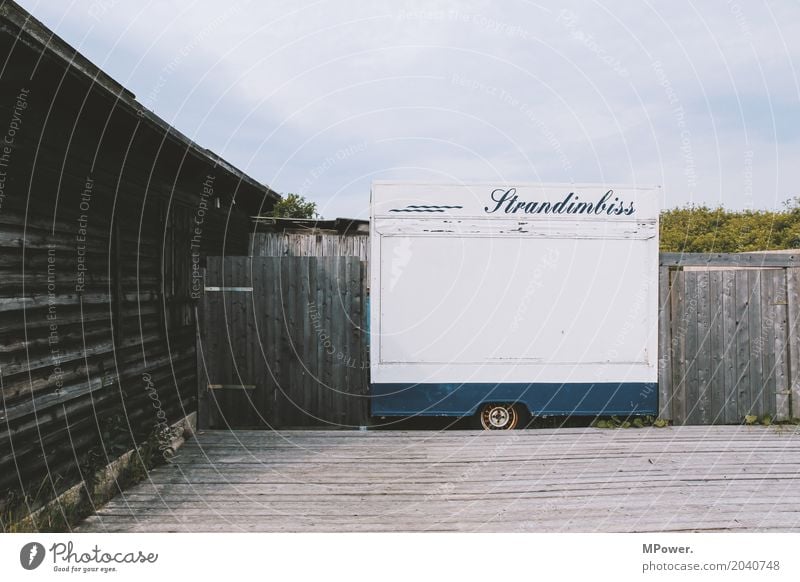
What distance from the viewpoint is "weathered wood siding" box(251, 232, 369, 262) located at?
42.6ft

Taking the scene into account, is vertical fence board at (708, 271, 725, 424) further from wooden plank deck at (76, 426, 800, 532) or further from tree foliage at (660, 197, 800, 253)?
tree foliage at (660, 197, 800, 253)

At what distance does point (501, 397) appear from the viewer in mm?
7426

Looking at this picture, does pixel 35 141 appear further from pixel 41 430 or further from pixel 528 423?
pixel 528 423

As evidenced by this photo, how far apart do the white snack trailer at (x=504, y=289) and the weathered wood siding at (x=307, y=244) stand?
6004 mm

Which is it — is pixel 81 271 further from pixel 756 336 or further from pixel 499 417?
pixel 756 336

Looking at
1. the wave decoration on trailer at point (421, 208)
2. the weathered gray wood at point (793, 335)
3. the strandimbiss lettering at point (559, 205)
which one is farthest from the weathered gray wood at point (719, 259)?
the wave decoration on trailer at point (421, 208)

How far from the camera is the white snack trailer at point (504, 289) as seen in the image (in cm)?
729

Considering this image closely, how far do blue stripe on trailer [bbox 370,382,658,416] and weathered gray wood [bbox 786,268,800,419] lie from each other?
2.02 m

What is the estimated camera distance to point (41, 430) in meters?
4.71

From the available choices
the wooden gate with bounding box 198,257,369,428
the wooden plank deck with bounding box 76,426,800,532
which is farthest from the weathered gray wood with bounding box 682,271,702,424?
the wooden gate with bounding box 198,257,369,428
